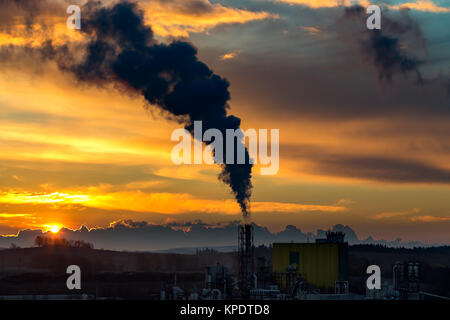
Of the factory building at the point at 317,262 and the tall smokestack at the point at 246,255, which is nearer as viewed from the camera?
the tall smokestack at the point at 246,255

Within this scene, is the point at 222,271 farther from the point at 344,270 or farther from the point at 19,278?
the point at 19,278

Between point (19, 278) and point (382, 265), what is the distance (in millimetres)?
91844

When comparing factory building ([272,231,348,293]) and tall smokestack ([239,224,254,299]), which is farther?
factory building ([272,231,348,293])

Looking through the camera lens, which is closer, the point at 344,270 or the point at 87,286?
the point at 344,270

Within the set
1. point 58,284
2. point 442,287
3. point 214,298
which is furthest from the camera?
point 58,284

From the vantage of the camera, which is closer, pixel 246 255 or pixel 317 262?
pixel 246 255
